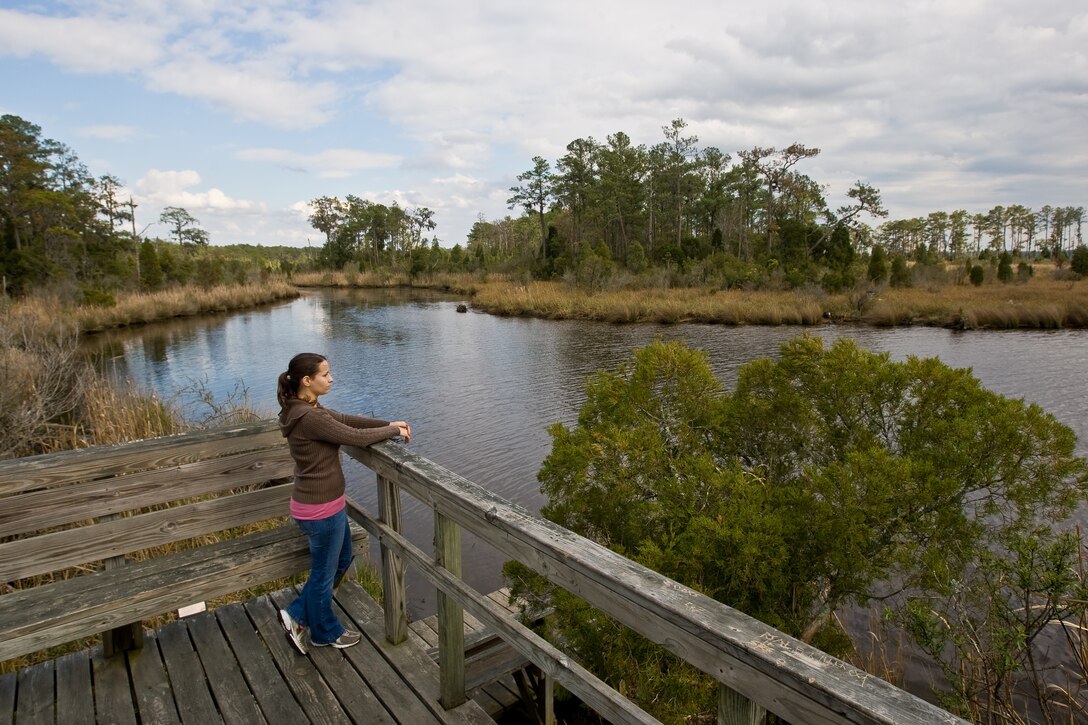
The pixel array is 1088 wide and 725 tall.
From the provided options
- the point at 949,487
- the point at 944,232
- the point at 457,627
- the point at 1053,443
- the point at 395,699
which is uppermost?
the point at 944,232

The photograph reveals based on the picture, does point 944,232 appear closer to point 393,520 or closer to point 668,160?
point 668,160

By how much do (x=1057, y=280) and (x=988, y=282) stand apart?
3271 mm

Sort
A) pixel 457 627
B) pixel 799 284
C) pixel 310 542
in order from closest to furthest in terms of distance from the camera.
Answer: pixel 457 627 → pixel 310 542 → pixel 799 284

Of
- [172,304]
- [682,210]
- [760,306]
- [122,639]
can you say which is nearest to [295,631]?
[122,639]

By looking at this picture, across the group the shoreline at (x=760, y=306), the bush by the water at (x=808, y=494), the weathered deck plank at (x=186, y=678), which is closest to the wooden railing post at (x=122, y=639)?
the weathered deck plank at (x=186, y=678)

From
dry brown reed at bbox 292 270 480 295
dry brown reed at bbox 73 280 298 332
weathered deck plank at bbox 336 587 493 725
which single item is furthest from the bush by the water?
dry brown reed at bbox 292 270 480 295

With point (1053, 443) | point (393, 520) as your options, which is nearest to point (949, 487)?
point (1053, 443)

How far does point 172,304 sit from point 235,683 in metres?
31.2

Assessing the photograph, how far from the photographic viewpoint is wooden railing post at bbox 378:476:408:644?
282 centimetres

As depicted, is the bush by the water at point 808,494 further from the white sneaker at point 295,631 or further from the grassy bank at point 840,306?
the grassy bank at point 840,306

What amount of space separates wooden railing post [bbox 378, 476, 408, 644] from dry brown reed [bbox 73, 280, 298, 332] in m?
21.2

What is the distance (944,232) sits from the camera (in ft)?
242

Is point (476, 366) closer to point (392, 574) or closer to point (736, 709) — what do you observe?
point (392, 574)

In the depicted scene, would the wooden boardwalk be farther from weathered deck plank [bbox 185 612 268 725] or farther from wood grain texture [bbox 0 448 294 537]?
wood grain texture [bbox 0 448 294 537]
